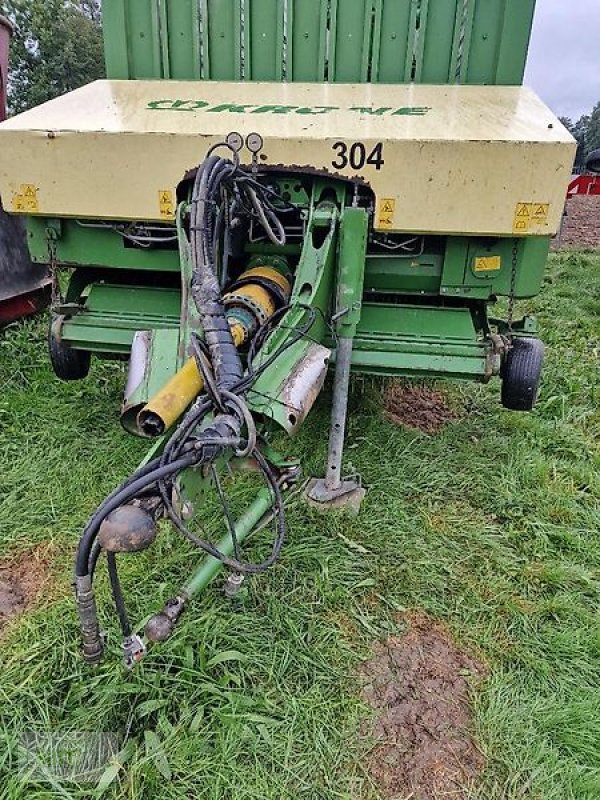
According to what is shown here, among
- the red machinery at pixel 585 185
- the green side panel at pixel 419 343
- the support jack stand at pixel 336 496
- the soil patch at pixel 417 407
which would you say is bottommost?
the soil patch at pixel 417 407

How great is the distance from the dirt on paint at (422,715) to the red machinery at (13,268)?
283 cm

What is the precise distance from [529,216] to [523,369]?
660mm

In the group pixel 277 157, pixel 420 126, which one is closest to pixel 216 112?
pixel 277 157

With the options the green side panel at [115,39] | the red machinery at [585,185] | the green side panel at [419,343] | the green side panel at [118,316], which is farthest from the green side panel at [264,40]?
the red machinery at [585,185]

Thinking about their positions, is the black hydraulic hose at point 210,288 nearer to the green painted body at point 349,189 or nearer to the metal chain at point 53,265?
the green painted body at point 349,189

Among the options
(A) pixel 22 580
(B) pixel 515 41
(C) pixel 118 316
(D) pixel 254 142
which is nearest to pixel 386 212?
(D) pixel 254 142

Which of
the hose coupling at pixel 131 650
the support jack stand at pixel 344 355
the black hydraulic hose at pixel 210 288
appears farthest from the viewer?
the support jack stand at pixel 344 355

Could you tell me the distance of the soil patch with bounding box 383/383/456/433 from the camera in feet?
11.8

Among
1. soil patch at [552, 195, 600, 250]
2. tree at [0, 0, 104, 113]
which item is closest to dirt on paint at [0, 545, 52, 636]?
soil patch at [552, 195, 600, 250]

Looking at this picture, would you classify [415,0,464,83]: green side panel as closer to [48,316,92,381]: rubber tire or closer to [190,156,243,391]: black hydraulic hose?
[190,156,243,391]: black hydraulic hose

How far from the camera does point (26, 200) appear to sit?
276 cm

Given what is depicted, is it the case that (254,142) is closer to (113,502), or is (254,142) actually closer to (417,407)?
(113,502)

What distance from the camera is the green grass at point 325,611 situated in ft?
5.60

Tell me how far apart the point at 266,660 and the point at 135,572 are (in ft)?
1.82
